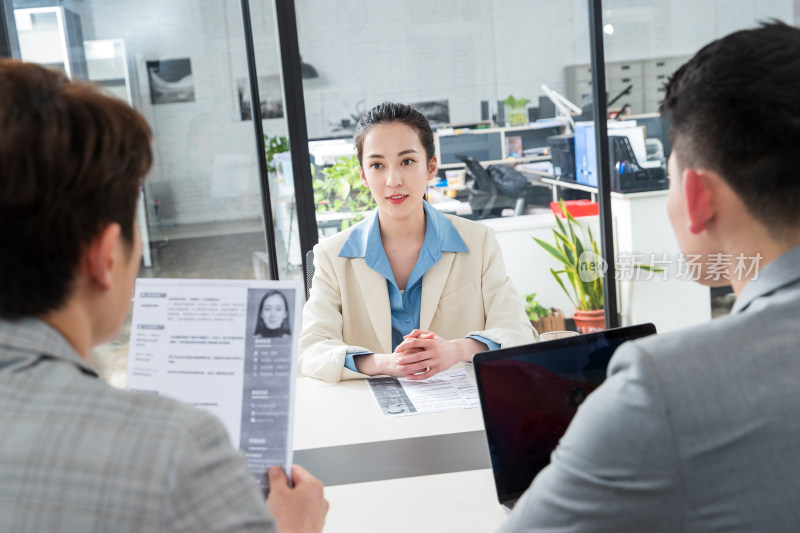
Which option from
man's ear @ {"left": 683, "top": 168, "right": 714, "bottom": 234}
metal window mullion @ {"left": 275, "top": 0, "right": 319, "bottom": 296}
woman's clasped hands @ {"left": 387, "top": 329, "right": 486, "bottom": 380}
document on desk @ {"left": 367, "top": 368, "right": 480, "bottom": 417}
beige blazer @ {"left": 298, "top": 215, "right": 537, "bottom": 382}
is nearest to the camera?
man's ear @ {"left": 683, "top": 168, "right": 714, "bottom": 234}

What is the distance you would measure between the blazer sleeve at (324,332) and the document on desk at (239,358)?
3.41 ft

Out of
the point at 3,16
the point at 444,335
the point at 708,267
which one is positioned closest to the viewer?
the point at 708,267

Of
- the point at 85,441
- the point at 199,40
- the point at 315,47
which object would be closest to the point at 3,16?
the point at 199,40

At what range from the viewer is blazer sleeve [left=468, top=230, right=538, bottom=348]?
7.24 ft

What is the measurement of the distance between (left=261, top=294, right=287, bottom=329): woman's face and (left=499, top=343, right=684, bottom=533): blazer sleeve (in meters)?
0.42

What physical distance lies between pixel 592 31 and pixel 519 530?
11.7ft

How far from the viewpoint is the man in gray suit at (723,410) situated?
2.43 feet

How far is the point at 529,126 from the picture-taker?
4090mm

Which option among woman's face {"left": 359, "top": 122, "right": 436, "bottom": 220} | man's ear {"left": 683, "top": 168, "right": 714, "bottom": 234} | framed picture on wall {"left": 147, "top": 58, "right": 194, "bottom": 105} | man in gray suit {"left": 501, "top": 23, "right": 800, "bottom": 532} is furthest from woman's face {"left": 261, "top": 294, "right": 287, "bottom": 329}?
framed picture on wall {"left": 147, "top": 58, "right": 194, "bottom": 105}

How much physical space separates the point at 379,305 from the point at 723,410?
64.3 inches

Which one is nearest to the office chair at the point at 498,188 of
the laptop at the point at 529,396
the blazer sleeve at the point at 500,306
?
the blazer sleeve at the point at 500,306

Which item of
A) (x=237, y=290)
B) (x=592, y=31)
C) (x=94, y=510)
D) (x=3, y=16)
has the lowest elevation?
(x=94, y=510)

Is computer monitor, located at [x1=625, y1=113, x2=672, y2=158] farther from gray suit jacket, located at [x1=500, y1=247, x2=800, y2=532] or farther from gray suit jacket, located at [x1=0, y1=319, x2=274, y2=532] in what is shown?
gray suit jacket, located at [x1=0, y1=319, x2=274, y2=532]

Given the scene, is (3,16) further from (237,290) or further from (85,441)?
(85,441)
